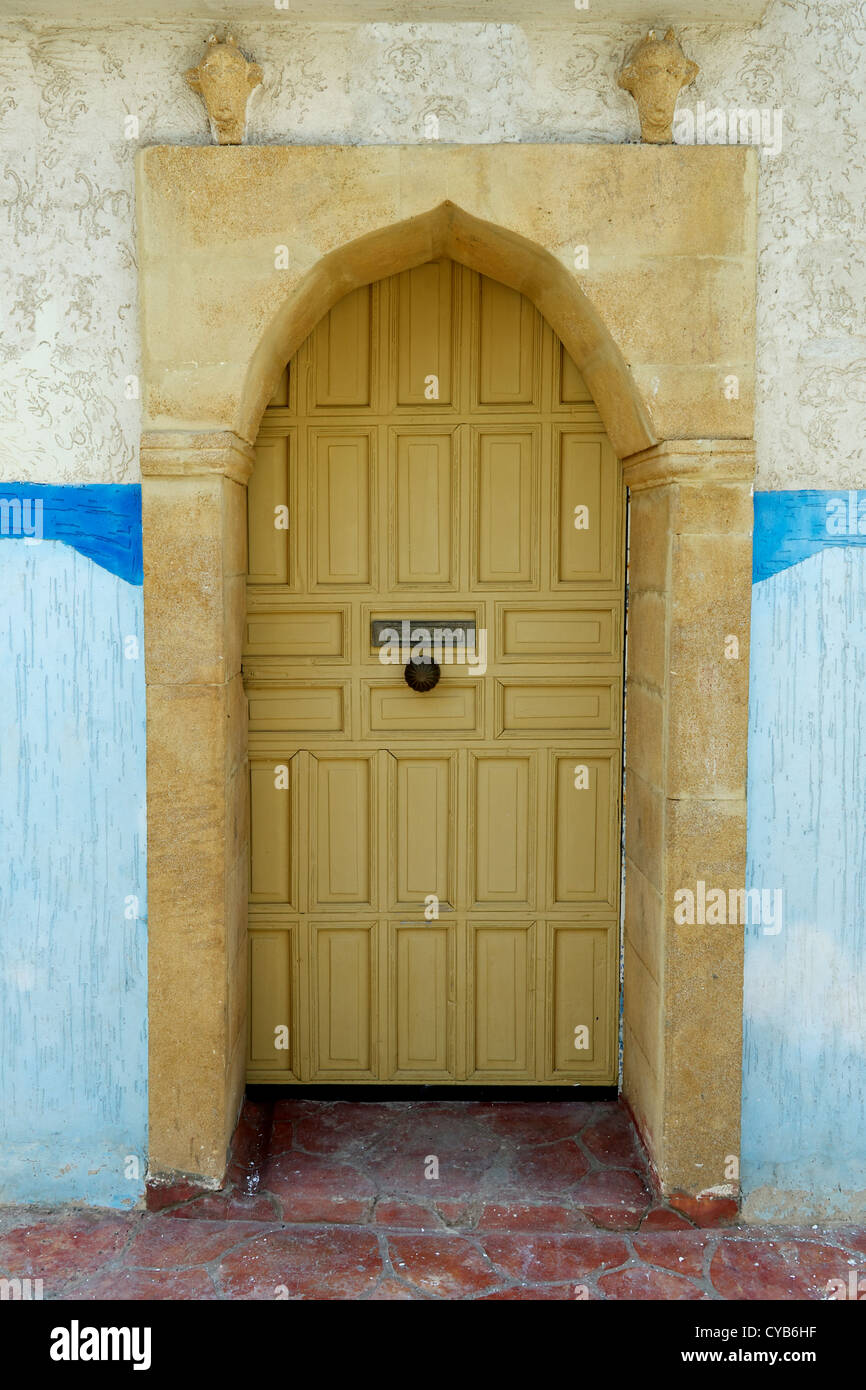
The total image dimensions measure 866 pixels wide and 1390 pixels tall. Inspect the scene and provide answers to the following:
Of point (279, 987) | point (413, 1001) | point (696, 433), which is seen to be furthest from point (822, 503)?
point (279, 987)

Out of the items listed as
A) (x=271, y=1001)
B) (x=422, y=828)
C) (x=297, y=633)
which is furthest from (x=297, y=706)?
(x=271, y=1001)

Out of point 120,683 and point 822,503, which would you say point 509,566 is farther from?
point 120,683

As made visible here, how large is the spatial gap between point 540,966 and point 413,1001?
463 millimetres

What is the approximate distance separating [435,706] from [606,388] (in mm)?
1189

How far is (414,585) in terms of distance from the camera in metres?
3.78

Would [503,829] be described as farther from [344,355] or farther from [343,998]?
[344,355]

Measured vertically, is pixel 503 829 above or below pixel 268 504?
below

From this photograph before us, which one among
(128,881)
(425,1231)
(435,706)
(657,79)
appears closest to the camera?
(657,79)

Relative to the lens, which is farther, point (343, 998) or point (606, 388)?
point (343, 998)

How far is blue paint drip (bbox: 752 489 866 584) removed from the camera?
3.26m

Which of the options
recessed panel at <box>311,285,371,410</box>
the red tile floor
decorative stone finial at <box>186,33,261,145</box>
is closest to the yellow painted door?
recessed panel at <box>311,285,371,410</box>

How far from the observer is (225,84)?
10.1 feet

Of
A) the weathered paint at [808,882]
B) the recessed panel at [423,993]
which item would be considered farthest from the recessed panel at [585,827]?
the weathered paint at [808,882]

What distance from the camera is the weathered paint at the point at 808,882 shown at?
331cm
